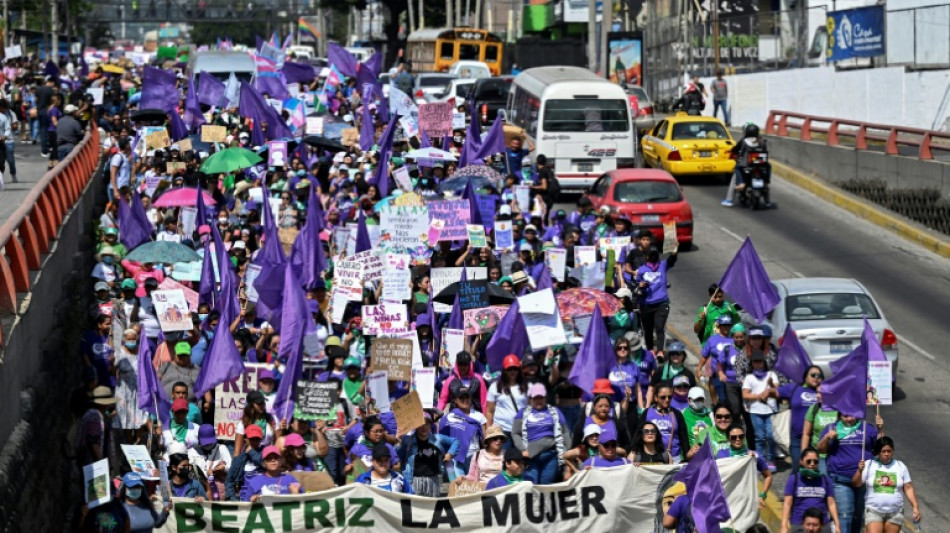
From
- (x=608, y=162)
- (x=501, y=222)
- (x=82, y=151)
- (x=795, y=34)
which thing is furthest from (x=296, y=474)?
(x=795, y=34)

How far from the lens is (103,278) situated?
20562 mm

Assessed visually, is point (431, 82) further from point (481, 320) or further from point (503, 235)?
point (481, 320)

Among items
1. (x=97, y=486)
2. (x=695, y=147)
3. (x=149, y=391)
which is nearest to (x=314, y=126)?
(x=695, y=147)

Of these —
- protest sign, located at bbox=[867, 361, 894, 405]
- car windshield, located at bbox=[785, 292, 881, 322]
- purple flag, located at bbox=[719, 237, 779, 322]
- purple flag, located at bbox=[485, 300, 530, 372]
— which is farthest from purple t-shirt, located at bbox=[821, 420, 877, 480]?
car windshield, located at bbox=[785, 292, 881, 322]

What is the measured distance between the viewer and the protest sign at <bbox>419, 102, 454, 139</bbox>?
27469 mm

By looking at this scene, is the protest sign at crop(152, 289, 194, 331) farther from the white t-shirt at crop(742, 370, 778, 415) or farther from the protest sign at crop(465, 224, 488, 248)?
the white t-shirt at crop(742, 370, 778, 415)

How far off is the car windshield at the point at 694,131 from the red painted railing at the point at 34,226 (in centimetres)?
1201

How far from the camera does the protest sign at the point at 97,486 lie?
39.9ft

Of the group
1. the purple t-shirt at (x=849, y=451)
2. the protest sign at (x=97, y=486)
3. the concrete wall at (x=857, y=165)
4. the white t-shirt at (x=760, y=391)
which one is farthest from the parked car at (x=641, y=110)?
the protest sign at (x=97, y=486)

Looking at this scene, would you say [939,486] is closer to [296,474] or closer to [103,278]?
[296,474]

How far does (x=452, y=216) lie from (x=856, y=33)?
23369 millimetres

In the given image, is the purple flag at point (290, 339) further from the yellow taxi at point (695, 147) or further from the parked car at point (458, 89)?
the parked car at point (458, 89)

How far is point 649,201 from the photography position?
87.2 ft

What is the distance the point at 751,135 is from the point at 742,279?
1189 cm
